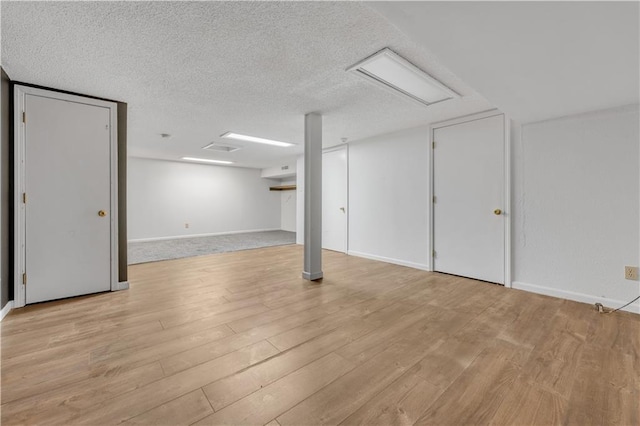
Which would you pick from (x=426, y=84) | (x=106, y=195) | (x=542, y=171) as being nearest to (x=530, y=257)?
(x=542, y=171)

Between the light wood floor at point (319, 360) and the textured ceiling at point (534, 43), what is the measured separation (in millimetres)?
1862

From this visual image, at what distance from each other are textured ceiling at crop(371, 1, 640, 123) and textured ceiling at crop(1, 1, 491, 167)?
1.46 feet

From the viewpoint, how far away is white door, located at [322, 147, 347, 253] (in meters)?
5.23

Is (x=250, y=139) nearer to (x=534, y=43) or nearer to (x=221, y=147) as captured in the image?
(x=221, y=147)

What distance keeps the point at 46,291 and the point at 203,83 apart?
2623 mm

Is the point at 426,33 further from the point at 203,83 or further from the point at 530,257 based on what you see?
the point at 530,257

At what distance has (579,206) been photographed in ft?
8.75

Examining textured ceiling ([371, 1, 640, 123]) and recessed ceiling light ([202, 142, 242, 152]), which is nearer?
textured ceiling ([371, 1, 640, 123])

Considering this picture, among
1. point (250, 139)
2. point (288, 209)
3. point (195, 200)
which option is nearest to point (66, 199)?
point (250, 139)

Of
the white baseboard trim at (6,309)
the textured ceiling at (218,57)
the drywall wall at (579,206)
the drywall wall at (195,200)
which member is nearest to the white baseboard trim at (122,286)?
the white baseboard trim at (6,309)

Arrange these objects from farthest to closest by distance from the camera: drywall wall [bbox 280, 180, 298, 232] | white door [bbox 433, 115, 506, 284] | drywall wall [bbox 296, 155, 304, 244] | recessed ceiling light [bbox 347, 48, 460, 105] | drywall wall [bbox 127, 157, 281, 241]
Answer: drywall wall [bbox 280, 180, 298, 232] → drywall wall [bbox 127, 157, 281, 241] → drywall wall [bbox 296, 155, 304, 244] → white door [bbox 433, 115, 506, 284] → recessed ceiling light [bbox 347, 48, 460, 105]

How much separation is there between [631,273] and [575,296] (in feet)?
1.56

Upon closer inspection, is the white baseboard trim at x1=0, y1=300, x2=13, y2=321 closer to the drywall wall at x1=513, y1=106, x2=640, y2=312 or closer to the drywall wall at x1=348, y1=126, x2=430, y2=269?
the drywall wall at x1=348, y1=126, x2=430, y2=269

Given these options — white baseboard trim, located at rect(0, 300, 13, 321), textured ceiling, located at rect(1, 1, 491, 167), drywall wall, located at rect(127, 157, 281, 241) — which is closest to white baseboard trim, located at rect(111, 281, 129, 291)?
white baseboard trim, located at rect(0, 300, 13, 321)
